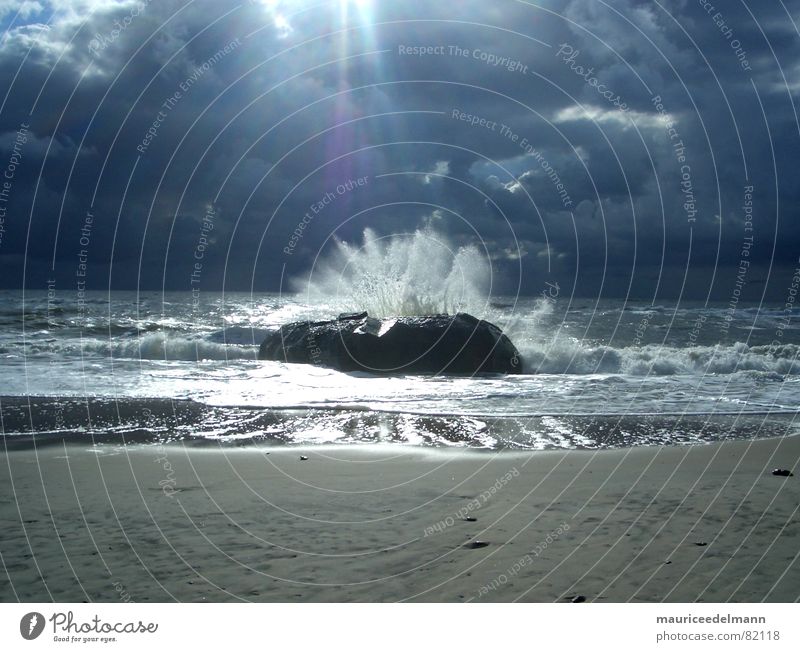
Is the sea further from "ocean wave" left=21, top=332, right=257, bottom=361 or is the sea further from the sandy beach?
the sandy beach

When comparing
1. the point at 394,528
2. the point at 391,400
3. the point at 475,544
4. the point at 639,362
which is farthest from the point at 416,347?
the point at 475,544

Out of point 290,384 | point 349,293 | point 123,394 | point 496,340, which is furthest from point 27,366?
point 496,340

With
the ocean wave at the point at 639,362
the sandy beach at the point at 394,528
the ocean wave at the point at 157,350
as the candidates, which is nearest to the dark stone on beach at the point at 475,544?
the sandy beach at the point at 394,528

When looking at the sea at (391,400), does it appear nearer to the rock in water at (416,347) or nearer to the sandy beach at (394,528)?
the rock in water at (416,347)

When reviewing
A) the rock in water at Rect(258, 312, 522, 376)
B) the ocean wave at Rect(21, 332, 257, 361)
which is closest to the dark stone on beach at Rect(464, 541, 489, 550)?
the rock in water at Rect(258, 312, 522, 376)

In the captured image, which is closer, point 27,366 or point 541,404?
point 541,404

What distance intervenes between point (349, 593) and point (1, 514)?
3.02 m

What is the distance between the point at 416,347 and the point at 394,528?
1054cm

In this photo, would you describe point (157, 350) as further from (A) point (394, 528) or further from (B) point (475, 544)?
(B) point (475, 544)

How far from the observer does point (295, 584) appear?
385cm

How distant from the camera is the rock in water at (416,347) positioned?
15.1m

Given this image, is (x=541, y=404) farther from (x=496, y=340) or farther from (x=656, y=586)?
(x=656, y=586)

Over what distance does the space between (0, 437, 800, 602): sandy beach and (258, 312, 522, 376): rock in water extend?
787 centimetres

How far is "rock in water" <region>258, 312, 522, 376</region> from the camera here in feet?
49.4
